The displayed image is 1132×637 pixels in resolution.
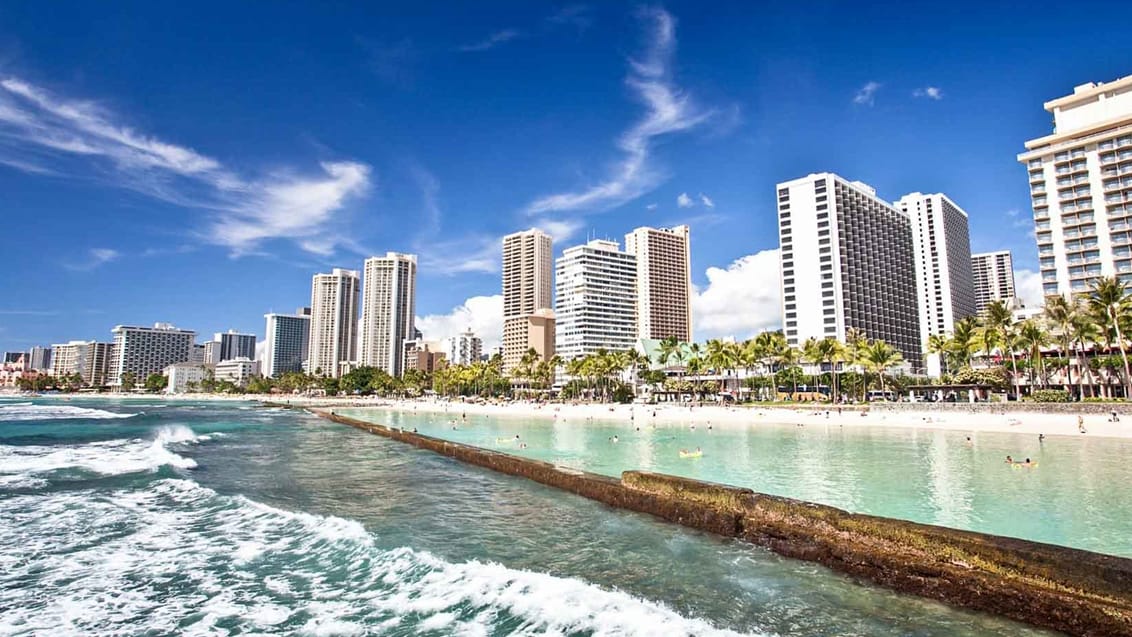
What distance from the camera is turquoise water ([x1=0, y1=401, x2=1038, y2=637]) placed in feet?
28.2

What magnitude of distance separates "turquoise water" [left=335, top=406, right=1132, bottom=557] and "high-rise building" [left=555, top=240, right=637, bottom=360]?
132m

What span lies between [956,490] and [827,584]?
14.0 m

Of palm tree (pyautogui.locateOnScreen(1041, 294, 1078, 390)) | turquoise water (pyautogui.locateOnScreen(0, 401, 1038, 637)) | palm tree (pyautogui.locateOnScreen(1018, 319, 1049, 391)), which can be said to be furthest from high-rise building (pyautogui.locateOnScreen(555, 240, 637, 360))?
turquoise water (pyautogui.locateOnScreen(0, 401, 1038, 637))

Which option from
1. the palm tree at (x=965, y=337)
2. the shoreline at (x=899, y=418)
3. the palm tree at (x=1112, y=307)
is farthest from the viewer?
the palm tree at (x=965, y=337)

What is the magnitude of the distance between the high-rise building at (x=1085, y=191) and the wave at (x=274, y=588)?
114 m

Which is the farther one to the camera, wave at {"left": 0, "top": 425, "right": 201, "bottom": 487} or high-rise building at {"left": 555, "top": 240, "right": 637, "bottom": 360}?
high-rise building at {"left": 555, "top": 240, "right": 637, "bottom": 360}

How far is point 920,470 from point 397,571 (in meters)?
23.8

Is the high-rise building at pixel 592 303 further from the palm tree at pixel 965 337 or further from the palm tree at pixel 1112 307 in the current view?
the palm tree at pixel 1112 307

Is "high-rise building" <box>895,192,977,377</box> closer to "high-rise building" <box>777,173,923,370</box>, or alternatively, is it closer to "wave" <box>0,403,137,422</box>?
"high-rise building" <box>777,173,923,370</box>

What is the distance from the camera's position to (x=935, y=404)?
5875cm

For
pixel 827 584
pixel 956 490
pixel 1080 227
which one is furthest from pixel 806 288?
pixel 827 584

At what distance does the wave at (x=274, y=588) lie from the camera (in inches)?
340

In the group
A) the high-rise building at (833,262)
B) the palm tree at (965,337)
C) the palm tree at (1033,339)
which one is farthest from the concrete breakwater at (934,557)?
the high-rise building at (833,262)

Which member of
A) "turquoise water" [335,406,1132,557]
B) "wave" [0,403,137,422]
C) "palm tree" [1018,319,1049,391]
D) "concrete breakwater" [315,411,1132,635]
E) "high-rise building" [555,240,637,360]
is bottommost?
"wave" [0,403,137,422]
